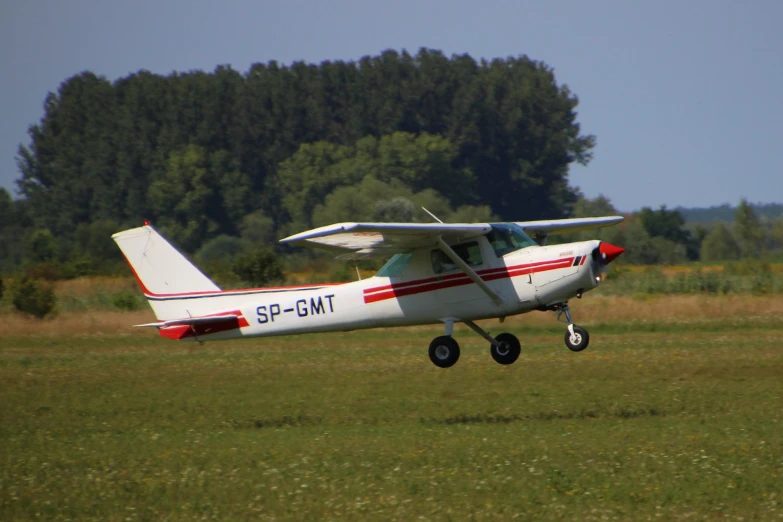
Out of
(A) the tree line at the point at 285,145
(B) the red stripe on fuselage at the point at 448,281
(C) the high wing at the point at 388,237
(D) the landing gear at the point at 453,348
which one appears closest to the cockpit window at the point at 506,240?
(C) the high wing at the point at 388,237

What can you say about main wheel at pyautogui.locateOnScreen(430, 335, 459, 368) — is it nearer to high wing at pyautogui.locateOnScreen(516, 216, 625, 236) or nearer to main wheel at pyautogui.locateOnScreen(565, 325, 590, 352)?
main wheel at pyautogui.locateOnScreen(565, 325, 590, 352)

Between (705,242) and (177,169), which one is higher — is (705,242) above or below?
below

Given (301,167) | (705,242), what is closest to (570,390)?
(705,242)

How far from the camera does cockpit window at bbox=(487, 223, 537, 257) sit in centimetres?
1444

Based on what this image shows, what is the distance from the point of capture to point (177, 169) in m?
78.0

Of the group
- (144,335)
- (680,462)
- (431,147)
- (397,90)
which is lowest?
(680,462)

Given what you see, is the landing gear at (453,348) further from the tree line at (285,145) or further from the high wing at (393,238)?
the tree line at (285,145)

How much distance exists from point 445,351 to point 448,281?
1.13m

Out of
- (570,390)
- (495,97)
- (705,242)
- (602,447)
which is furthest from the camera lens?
(495,97)

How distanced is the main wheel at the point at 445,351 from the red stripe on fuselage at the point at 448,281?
840 millimetres

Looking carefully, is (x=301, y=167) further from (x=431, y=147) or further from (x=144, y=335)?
(x=144, y=335)

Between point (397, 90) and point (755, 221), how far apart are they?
99.9 feet

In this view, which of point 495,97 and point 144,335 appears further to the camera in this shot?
point 495,97

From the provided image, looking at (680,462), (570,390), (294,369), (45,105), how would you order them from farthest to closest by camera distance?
(45,105) < (294,369) < (570,390) < (680,462)
